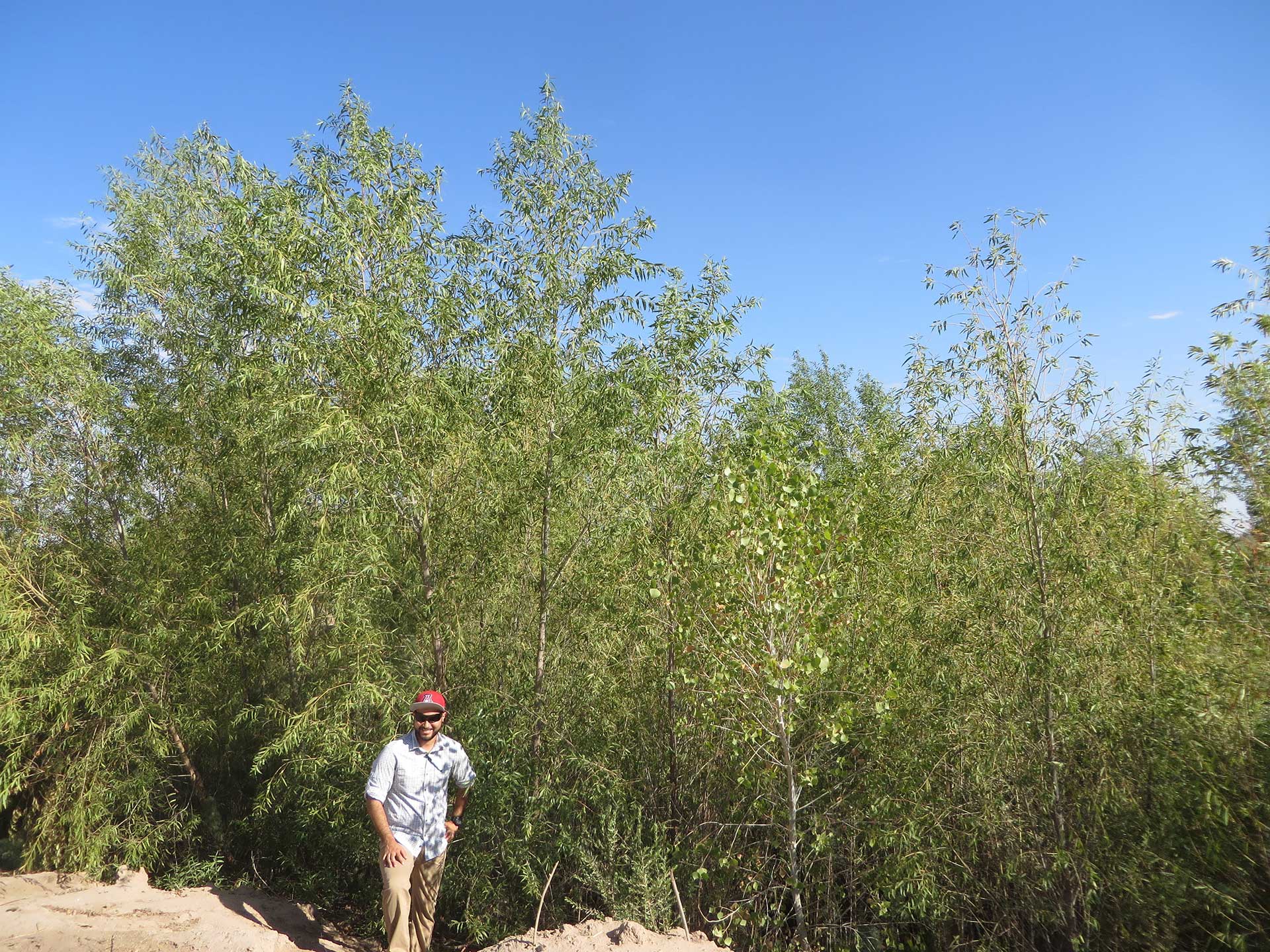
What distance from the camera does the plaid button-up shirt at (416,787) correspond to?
367cm

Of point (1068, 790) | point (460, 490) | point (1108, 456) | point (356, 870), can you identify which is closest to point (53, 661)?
point (356, 870)

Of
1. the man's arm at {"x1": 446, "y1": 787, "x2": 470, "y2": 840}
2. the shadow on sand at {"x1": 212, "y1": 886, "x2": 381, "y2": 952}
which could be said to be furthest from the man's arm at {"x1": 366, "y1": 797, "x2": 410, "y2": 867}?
the shadow on sand at {"x1": 212, "y1": 886, "x2": 381, "y2": 952}

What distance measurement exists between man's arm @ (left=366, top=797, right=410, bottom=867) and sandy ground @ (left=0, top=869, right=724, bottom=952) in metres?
0.78

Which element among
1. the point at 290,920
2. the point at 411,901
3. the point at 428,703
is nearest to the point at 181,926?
the point at 290,920

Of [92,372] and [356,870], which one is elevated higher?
[92,372]

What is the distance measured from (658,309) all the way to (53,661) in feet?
17.0

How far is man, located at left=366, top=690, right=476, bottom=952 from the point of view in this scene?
3660 millimetres

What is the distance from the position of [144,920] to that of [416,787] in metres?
2.79

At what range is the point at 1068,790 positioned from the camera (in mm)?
4363

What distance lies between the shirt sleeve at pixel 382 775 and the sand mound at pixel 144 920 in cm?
191

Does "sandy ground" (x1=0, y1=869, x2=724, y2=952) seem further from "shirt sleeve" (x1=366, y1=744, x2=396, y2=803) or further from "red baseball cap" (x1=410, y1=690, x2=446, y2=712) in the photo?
"red baseball cap" (x1=410, y1=690, x2=446, y2=712)

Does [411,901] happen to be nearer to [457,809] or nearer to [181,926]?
[457,809]

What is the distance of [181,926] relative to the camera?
16.1 ft

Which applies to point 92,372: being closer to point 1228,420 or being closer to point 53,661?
point 53,661
